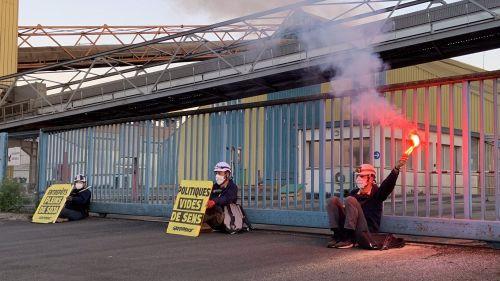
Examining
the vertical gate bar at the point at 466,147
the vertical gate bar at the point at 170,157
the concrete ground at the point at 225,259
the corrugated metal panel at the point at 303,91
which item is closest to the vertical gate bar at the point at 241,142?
the concrete ground at the point at 225,259

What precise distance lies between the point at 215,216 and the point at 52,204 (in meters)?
4.95

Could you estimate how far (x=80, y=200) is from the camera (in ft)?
40.2

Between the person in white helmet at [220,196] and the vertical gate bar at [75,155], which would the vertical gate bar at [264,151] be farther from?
the vertical gate bar at [75,155]

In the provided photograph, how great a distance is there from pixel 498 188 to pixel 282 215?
136 inches

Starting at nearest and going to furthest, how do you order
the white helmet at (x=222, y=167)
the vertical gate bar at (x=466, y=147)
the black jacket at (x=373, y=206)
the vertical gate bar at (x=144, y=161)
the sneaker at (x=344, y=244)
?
the vertical gate bar at (x=466, y=147) → the sneaker at (x=344, y=244) → the black jacket at (x=373, y=206) → the white helmet at (x=222, y=167) → the vertical gate bar at (x=144, y=161)

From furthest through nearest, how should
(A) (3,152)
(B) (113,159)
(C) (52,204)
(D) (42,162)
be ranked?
(A) (3,152), (D) (42,162), (B) (113,159), (C) (52,204)

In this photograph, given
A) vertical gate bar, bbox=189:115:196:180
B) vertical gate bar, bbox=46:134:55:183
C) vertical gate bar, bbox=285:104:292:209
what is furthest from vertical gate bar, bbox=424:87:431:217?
vertical gate bar, bbox=46:134:55:183

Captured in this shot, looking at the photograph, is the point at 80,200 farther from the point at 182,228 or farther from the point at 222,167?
the point at 222,167

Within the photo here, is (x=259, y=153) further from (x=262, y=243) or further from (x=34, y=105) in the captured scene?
(x=34, y=105)

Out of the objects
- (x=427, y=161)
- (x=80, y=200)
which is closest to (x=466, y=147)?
(x=427, y=161)

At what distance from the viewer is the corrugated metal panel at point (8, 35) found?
32594 millimetres

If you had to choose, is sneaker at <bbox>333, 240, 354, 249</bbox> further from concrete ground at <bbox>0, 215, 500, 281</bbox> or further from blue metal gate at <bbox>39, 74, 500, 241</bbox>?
blue metal gate at <bbox>39, 74, 500, 241</bbox>

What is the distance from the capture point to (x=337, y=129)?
27.3ft

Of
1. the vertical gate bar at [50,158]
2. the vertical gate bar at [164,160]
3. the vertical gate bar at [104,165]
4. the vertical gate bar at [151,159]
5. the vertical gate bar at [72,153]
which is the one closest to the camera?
the vertical gate bar at [164,160]
